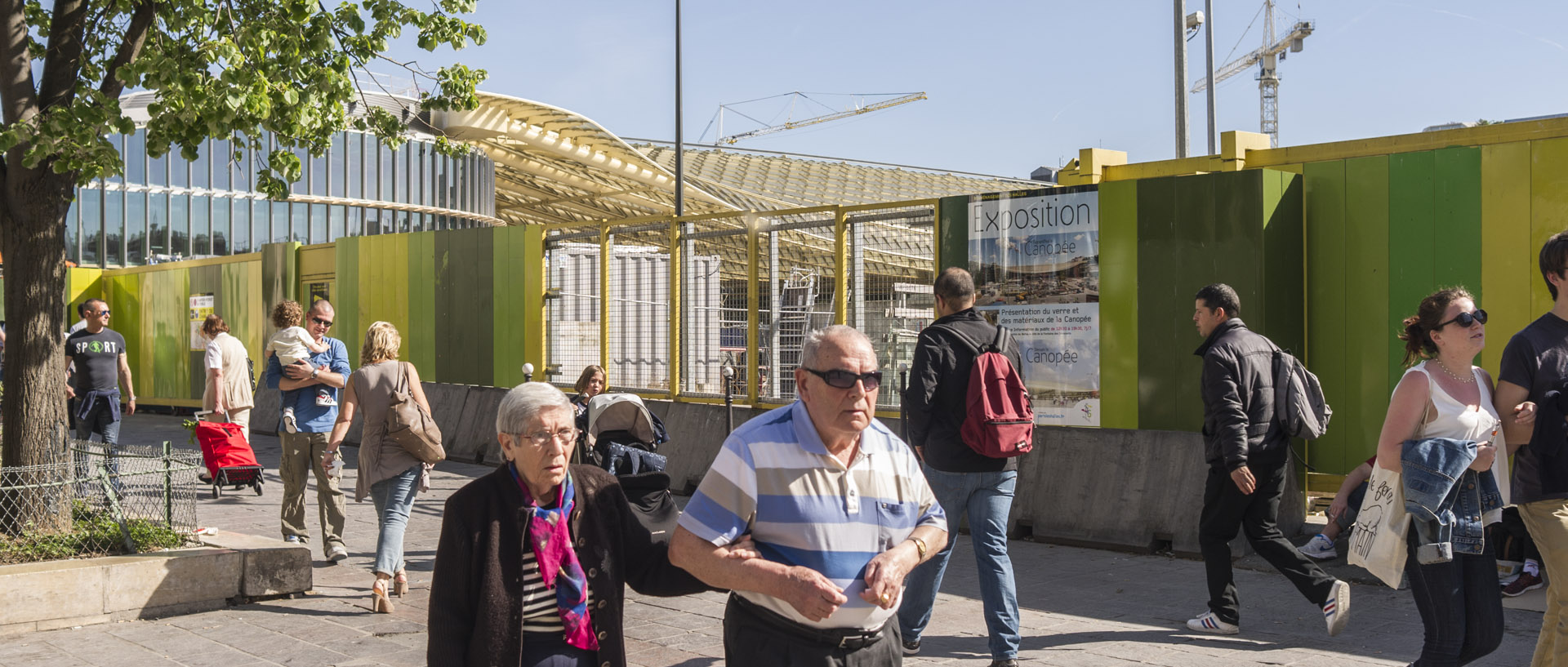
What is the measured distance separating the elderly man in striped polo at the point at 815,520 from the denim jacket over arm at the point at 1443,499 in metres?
2.16

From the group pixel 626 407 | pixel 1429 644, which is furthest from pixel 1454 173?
pixel 626 407

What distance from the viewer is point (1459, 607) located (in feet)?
14.5

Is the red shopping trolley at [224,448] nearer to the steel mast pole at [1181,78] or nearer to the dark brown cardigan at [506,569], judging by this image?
the dark brown cardigan at [506,569]

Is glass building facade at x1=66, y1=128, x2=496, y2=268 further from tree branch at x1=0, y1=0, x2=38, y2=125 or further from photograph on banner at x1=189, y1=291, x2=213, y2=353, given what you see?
tree branch at x1=0, y1=0, x2=38, y2=125

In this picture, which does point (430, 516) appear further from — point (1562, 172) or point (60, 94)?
point (1562, 172)

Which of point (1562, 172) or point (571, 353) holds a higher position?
point (1562, 172)

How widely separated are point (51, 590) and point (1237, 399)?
5.82m

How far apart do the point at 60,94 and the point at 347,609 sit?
3563 mm

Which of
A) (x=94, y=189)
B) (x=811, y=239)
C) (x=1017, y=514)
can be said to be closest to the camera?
(x=1017, y=514)

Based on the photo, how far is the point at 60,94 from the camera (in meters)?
7.84

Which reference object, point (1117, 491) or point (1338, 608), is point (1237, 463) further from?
point (1117, 491)

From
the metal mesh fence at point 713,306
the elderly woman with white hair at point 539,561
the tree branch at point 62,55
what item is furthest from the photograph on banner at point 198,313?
the elderly woman with white hair at point 539,561

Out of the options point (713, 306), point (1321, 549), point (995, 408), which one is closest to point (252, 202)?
point (713, 306)

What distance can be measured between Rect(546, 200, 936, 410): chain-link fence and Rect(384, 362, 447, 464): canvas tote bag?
4.01 m
